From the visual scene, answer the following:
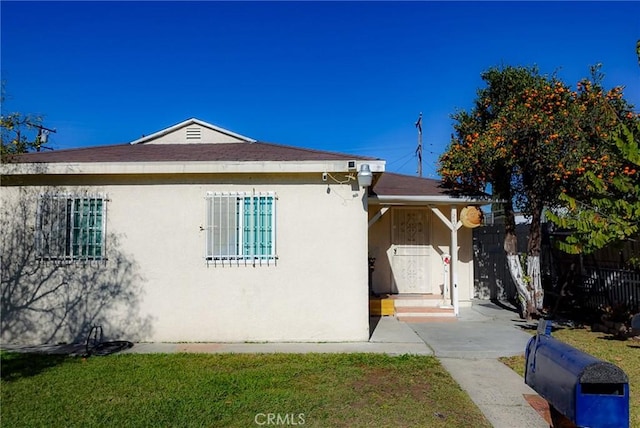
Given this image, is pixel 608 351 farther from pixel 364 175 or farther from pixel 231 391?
pixel 231 391

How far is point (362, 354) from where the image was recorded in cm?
698

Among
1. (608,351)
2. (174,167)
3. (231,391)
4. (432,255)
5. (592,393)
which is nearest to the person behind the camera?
(592,393)

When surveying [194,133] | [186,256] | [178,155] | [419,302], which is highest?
[194,133]

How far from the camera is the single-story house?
7.84 meters

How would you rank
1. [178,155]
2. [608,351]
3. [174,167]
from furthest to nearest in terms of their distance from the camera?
1. [178,155]
2. [174,167]
3. [608,351]

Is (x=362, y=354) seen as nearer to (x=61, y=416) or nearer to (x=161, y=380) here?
(x=161, y=380)

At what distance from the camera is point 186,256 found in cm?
787

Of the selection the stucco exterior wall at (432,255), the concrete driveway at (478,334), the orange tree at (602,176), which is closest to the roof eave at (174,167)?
the concrete driveway at (478,334)

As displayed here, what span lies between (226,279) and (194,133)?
20.2 feet

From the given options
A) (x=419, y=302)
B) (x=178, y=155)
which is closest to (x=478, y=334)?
(x=419, y=302)

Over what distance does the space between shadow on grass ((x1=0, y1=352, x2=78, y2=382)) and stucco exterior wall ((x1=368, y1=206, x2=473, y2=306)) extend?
7.12 metres

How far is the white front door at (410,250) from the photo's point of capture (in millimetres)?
11648

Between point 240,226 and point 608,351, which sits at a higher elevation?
point 240,226

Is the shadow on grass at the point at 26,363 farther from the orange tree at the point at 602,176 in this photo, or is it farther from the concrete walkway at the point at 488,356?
the orange tree at the point at 602,176
